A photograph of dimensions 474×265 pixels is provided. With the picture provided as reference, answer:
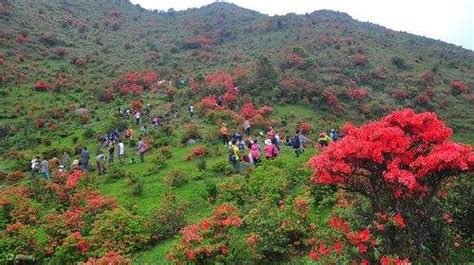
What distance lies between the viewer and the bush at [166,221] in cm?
2167

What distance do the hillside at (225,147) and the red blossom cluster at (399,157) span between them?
0.15 feet

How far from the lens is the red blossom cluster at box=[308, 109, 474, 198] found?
13.2m

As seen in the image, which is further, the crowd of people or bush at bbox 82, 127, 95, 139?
bush at bbox 82, 127, 95, 139

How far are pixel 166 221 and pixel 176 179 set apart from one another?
614 centimetres

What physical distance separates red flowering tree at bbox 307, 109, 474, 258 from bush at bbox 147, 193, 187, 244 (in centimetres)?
945

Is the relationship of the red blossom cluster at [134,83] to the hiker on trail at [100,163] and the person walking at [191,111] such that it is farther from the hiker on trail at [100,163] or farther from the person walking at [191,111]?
the hiker on trail at [100,163]

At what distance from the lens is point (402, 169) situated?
44.6ft

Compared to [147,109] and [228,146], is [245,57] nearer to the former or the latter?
[147,109]

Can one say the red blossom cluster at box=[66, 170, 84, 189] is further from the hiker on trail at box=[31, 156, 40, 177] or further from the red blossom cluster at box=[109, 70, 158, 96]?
the red blossom cluster at box=[109, 70, 158, 96]

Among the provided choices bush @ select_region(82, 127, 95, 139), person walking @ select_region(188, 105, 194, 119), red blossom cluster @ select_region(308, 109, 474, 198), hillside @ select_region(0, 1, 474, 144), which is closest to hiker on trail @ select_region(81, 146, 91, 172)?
bush @ select_region(82, 127, 95, 139)

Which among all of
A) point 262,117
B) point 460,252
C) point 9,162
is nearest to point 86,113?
point 9,162

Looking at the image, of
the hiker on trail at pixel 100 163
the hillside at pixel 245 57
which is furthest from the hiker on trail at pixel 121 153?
the hillside at pixel 245 57

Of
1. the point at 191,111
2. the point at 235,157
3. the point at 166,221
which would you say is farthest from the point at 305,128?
the point at 166,221

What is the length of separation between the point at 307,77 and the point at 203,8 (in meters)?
71.2
